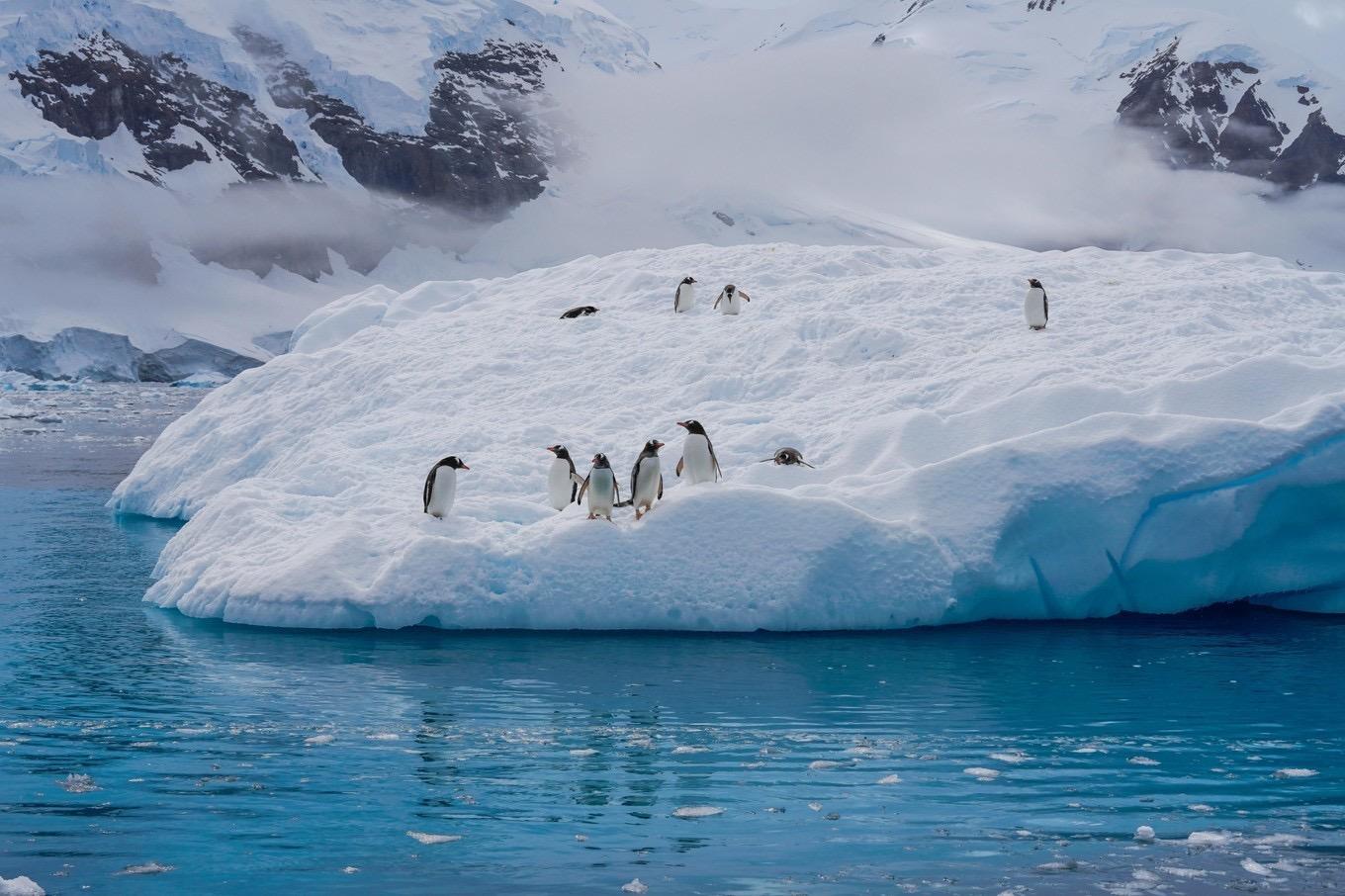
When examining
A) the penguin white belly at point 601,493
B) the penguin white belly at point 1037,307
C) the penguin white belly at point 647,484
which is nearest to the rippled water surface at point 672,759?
the penguin white belly at point 601,493

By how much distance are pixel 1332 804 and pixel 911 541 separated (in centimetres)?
492

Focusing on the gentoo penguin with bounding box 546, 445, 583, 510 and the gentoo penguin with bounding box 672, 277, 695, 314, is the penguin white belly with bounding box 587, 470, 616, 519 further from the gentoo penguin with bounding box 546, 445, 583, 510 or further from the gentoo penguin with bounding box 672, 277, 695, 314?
the gentoo penguin with bounding box 672, 277, 695, 314

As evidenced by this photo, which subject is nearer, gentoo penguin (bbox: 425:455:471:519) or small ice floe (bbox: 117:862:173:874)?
small ice floe (bbox: 117:862:173:874)

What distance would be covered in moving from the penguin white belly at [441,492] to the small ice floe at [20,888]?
6.82 meters

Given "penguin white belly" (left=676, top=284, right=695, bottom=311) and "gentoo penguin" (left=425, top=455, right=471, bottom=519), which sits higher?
"penguin white belly" (left=676, top=284, right=695, bottom=311)

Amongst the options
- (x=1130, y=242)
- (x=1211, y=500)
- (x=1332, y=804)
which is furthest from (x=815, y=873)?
(x=1130, y=242)

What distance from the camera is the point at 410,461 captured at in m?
14.6

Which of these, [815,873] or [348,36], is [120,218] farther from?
[815,873]

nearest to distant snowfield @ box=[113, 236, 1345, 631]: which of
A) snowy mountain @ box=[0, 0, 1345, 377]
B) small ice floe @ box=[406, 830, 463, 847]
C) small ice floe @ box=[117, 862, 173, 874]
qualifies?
small ice floe @ box=[406, 830, 463, 847]

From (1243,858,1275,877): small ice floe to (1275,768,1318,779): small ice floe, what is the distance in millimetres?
1567

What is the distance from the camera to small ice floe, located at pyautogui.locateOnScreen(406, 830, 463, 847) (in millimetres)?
6129

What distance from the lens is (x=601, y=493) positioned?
1186cm

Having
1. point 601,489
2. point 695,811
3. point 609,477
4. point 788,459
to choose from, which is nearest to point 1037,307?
point 788,459

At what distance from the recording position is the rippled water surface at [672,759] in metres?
5.80
